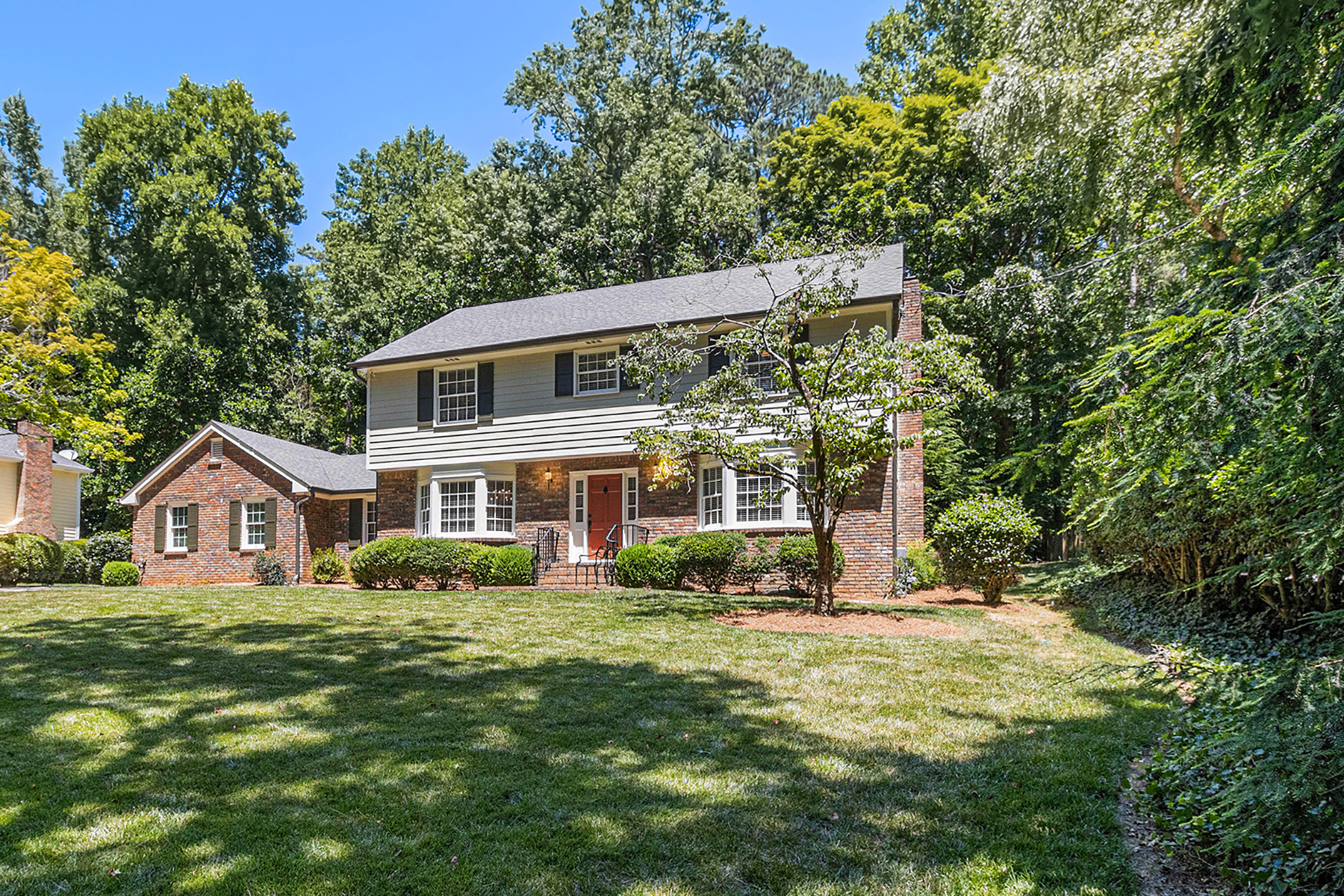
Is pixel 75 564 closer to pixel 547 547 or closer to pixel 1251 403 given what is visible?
pixel 547 547

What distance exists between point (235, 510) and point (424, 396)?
678cm

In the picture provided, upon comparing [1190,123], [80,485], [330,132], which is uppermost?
[330,132]

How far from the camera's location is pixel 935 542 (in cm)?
1439

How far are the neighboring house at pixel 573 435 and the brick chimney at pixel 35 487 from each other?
11.9 m

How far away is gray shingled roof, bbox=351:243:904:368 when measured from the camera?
679 inches

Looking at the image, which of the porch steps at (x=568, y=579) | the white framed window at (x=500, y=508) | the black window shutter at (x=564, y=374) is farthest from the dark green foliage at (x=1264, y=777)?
the white framed window at (x=500, y=508)

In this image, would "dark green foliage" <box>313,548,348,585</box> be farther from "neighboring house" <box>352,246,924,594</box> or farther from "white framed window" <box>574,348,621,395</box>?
"white framed window" <box>574,348,621,395</box>

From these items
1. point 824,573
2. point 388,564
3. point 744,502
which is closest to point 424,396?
point 388,564

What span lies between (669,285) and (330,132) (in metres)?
12.0

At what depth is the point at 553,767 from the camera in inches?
181

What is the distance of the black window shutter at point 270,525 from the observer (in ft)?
68.9

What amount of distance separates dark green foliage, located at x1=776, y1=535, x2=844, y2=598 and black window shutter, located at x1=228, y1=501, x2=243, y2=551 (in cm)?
1530

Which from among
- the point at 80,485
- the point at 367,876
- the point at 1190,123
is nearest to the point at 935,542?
the point at 1190,123

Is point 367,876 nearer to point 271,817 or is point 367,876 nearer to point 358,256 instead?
point 271,817
